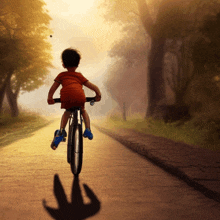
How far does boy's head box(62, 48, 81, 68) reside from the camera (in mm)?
5555

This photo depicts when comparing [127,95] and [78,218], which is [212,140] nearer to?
[78,218]

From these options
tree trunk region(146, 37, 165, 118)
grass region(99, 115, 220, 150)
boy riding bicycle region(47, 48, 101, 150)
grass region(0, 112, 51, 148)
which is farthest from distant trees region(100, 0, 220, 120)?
boy riding bicycle region(47, 48, 101, 150)

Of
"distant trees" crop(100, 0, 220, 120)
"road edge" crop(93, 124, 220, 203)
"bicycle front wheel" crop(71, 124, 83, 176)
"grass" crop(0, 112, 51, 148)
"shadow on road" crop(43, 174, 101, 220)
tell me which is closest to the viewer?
"shadow on road" crop(43, 174, 101, 220)

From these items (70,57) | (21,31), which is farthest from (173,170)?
(21,31)

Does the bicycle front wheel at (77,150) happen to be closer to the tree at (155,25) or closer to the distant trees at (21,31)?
Result: the tree at (155,25)

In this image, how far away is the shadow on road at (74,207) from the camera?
3654 millimetres

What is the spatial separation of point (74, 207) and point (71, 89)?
7.31ft

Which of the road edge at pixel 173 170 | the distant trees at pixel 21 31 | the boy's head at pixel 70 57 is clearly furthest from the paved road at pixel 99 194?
the distant trees at pixel 21 31

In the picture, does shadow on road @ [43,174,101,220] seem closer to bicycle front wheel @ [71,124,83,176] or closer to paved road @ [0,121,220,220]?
paved road @ [0,121,220,220]

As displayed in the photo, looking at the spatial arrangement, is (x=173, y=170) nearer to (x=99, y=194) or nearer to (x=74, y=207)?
(x=99, y=194)

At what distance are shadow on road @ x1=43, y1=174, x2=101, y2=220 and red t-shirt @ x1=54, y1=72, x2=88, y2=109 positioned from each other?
1581mm

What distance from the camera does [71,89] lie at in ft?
17.6

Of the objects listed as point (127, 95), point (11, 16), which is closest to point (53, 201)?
point (11, 16)

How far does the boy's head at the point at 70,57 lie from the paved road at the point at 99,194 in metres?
2.22
